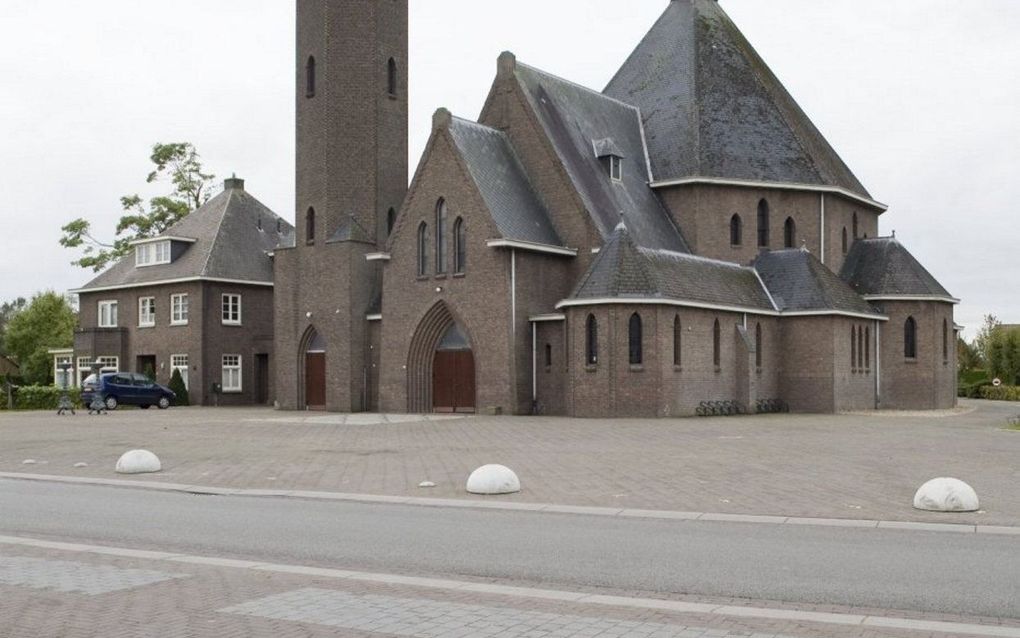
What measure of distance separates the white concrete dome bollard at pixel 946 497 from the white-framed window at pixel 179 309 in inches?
1866

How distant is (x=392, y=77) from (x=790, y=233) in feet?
62.9

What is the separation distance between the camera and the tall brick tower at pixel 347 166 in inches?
1815

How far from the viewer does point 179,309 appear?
186ft

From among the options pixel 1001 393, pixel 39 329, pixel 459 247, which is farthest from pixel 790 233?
pixel 39 329

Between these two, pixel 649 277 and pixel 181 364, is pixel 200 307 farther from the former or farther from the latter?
pixel 649 277

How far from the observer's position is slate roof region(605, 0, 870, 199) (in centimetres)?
4759

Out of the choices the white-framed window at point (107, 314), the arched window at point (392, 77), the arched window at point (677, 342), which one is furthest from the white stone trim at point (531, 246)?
the white-framed window at point (107, 314)

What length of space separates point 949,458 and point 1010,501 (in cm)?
676

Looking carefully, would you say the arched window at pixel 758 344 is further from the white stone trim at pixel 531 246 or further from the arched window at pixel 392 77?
the arched window at pixel 392 77

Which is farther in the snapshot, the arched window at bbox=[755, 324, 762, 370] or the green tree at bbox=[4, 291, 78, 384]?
the green tree at bbox=[4, 291, 78, 384]

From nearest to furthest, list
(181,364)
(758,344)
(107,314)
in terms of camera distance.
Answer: (758,344), (181,364), (107,314)

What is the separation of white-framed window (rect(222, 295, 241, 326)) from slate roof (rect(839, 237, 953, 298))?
1209 inches

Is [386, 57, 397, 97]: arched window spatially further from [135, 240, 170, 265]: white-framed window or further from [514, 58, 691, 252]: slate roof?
[135, 240, 170, 265]: white-framed window

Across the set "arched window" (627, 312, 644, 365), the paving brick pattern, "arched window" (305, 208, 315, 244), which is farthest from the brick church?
the paving brick pattern
